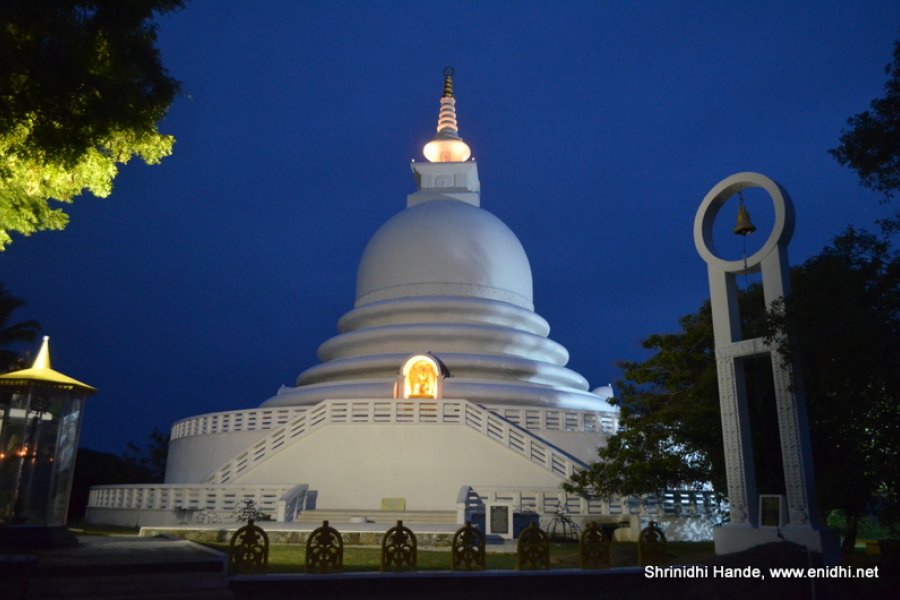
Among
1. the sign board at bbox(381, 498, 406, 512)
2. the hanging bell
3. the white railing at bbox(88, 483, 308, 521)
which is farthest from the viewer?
the sign board at bbox(381, 498, 406, 512)

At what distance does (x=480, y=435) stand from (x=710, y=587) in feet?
35.6

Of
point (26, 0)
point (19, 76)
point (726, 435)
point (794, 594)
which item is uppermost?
point (26, 0)

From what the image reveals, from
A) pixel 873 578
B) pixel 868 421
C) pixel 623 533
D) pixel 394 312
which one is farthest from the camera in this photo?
pixel 394 312

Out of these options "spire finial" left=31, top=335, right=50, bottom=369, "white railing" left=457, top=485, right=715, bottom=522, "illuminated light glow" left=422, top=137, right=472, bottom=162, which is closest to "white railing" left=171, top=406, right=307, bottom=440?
"white railing" left=457, top=485, right=715, bottom=522

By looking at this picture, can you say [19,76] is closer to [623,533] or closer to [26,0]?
[26,0]

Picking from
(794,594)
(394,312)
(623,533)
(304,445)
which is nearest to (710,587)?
(794,594)

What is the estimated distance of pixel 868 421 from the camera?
10.2 m

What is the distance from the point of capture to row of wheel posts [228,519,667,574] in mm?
7922

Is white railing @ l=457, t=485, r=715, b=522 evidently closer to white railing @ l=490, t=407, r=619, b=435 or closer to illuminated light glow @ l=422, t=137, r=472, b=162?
white railing @ l=490, t=407, r=619, b=435

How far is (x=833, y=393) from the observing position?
33.5 ft

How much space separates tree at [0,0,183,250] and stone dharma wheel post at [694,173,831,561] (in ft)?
30.2

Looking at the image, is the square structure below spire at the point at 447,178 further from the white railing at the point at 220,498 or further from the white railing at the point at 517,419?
the white railing at the point at 220,498

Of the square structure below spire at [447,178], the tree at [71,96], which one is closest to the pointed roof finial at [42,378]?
the tree at [71,96]

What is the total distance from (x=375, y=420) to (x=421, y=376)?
2.90m
